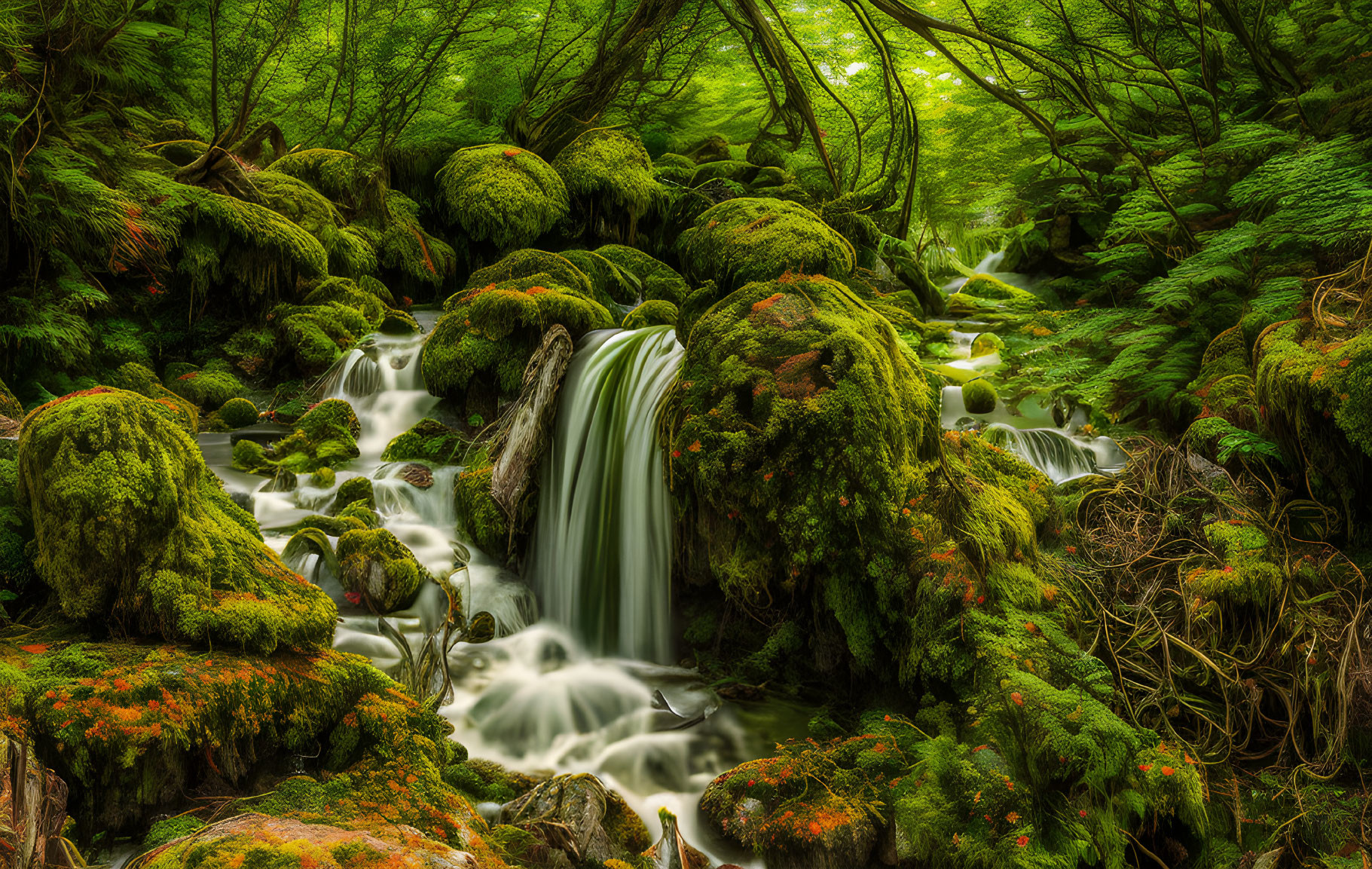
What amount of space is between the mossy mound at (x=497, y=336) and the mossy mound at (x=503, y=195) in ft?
10.6

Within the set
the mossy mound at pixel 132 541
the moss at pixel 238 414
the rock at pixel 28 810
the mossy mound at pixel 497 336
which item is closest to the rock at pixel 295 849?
the rock at pixel 28 810

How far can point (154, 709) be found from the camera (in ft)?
9.75

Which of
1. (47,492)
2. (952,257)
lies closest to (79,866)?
(47,492)

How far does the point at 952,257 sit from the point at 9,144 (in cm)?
1467

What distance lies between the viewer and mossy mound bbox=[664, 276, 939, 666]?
4621 mm

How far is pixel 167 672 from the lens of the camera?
10.3 ft

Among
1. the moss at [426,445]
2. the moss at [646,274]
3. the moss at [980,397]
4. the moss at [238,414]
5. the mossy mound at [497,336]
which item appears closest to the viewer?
the moss at [426,445]

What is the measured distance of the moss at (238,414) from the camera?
7.99 meters

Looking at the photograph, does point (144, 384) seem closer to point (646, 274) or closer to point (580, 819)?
point (646, 274)

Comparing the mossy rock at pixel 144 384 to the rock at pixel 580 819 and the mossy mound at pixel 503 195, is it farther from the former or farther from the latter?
the rock at pixel 580 819

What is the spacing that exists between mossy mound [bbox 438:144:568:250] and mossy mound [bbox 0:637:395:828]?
7979mm

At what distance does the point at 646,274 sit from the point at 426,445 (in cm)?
430

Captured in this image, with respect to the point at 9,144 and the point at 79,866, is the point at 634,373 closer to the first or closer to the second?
the point at 79,866

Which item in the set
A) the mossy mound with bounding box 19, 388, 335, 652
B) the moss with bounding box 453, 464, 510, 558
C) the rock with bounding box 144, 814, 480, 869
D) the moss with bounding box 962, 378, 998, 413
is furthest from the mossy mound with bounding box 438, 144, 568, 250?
the rock with bounding box 144, 814, 480, 869
